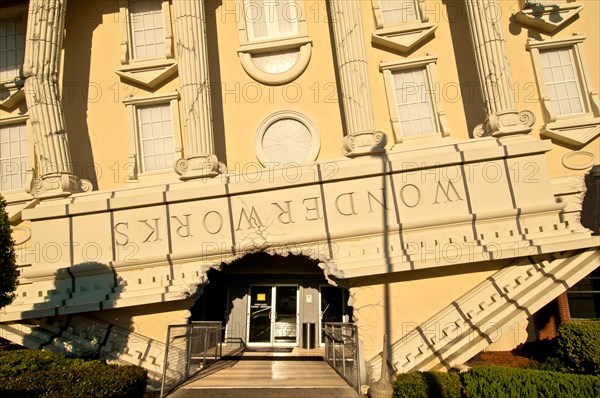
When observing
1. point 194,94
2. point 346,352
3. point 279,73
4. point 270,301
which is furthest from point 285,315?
point 279,73

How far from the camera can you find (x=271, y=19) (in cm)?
1877

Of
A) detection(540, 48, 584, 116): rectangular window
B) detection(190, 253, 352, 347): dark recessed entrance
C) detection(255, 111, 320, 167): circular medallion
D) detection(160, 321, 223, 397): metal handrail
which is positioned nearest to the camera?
detection(160, 321, 223, 397): metal handrail

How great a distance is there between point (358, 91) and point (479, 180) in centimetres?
474

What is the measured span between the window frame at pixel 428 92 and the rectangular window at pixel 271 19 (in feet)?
12.9

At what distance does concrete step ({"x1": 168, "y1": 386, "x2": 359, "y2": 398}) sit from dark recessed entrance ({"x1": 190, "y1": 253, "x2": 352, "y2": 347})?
6.54 m

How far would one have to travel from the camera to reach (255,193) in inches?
581

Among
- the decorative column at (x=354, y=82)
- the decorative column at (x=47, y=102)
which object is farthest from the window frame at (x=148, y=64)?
the decorative column at (x=354, y=82)

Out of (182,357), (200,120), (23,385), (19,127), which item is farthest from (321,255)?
(19,127)

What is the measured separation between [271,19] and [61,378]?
14.3m

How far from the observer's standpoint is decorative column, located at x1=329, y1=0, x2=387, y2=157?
15.2 meters

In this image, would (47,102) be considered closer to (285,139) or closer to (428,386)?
(285,139)

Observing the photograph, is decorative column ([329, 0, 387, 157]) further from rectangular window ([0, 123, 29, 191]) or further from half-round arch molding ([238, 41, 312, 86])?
rectangular window ([0, 123, 29, 191])

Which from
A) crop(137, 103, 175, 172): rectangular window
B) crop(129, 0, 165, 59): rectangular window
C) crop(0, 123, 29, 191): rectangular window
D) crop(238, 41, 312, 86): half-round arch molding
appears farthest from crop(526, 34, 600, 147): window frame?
crop(0, 123, 29, 191): rectangular window

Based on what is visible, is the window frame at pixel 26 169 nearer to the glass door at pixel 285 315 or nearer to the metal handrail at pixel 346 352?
the glass door at pixel 285 315
